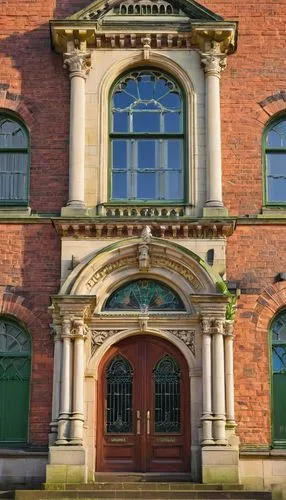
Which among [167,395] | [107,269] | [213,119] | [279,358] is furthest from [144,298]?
[213,119]

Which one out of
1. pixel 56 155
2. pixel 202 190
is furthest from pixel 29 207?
pixel 202 190

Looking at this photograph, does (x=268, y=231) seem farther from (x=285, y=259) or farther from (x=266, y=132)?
(x=266, y=132)

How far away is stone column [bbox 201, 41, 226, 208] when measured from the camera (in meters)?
16.9

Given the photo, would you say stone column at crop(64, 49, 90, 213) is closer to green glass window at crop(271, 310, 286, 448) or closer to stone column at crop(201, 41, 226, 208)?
stone column at crop(201, 41, 226, 208)

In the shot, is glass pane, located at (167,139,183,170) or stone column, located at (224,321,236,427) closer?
stone column, located at (224,321,236,427)

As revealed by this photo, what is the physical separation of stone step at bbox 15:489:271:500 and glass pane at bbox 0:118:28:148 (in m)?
6.31

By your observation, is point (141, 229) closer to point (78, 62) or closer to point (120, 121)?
point (120, 121)

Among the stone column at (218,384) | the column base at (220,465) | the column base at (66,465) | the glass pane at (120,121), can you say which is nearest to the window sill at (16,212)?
the glass pane at (120,121)

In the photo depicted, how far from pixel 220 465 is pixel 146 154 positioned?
568 centimetres

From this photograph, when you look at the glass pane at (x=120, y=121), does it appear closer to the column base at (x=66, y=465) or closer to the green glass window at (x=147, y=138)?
the green glass window at (x=147, y=138)

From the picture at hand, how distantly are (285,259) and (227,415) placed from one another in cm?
296

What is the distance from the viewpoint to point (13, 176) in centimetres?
1758

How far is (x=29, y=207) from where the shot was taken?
56.4 ft

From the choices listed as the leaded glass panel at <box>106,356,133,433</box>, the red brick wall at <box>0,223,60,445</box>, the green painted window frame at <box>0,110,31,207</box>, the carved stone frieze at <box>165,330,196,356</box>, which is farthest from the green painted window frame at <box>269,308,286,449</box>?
the green painted window frame at <box>0,110,31,207</box>
